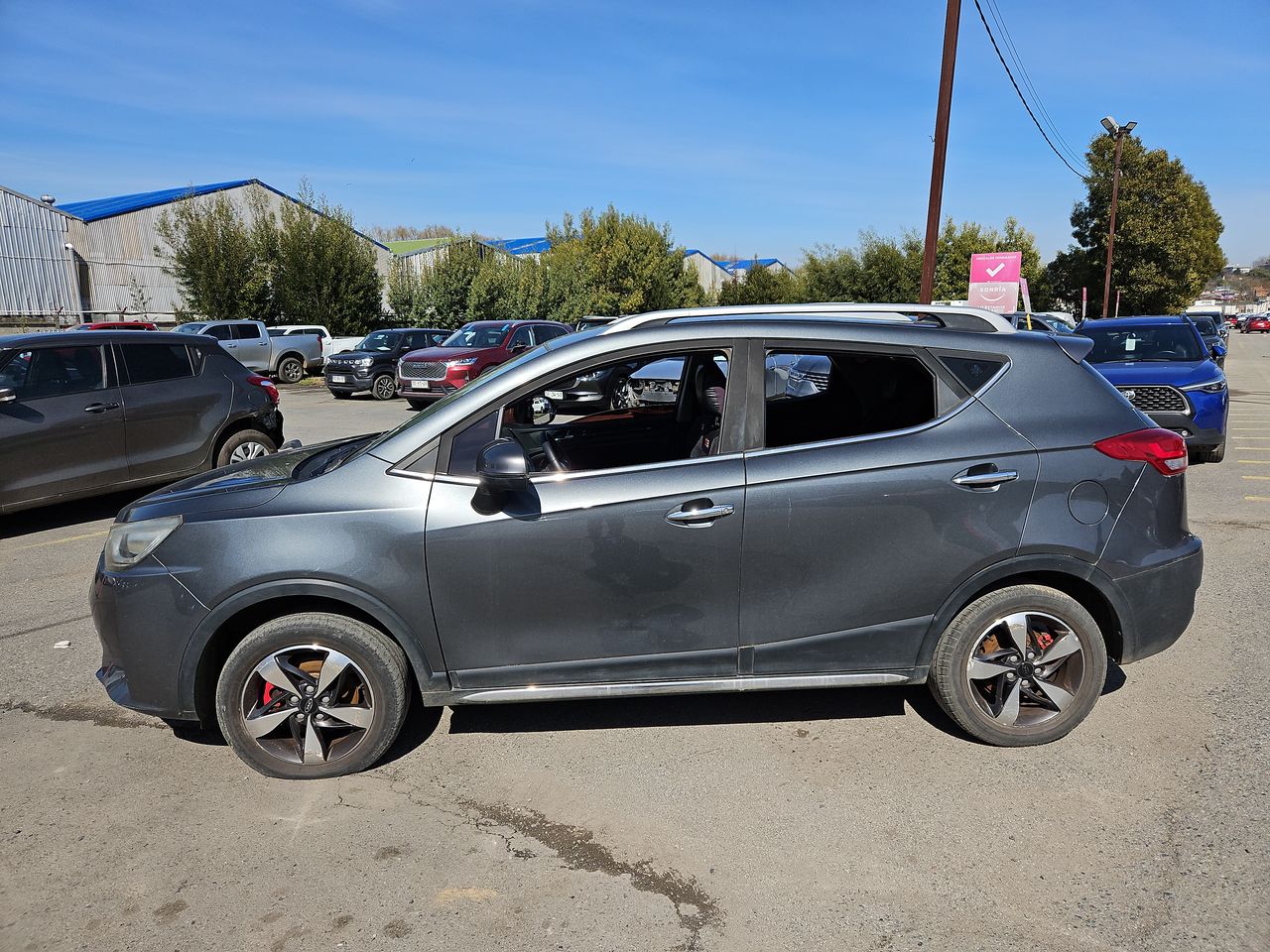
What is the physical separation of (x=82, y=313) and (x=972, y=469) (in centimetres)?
3538

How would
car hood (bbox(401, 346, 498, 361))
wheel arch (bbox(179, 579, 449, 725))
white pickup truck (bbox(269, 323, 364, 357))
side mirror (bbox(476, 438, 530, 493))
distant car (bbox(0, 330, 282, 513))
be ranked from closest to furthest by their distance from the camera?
side mirror (bbox(476, 438, 530, 493))
wheel arch (bbox(179, 579, 449, 725))
distant car (bbox(0, 330, 282, 513))
car hood (bbox(401, 346, 498, 361))
white pickup truck (bbox(269, 323, 364, 357))

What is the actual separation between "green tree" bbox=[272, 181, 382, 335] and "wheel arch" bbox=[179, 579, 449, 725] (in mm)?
30130

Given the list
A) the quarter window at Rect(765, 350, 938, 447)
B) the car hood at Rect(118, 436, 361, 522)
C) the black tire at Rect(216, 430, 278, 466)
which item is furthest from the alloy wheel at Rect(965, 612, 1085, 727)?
the black tire at Rect(216, 430, 278, 466)

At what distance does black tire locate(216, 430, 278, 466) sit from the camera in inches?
339

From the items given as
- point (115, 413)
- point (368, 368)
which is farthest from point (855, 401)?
point (368, 368)

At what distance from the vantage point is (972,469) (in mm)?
3486

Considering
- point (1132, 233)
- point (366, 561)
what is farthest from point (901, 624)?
point (1132, 233)

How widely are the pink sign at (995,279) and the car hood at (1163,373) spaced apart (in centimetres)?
1174

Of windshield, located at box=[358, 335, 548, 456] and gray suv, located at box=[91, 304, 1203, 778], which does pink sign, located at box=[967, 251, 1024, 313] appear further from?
windshield, located at box=[358, 335, 548, 456]

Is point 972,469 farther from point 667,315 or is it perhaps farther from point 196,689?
point 196,689

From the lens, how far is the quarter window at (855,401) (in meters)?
3.61

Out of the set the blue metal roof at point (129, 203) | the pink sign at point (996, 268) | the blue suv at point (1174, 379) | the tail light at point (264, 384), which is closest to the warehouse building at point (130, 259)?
the blue metal roof at point (129, 203)

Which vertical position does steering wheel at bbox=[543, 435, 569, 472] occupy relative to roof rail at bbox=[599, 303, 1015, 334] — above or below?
below

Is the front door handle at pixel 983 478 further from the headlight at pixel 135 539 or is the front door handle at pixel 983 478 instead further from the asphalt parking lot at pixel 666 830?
the headlight at pixel 135 539
